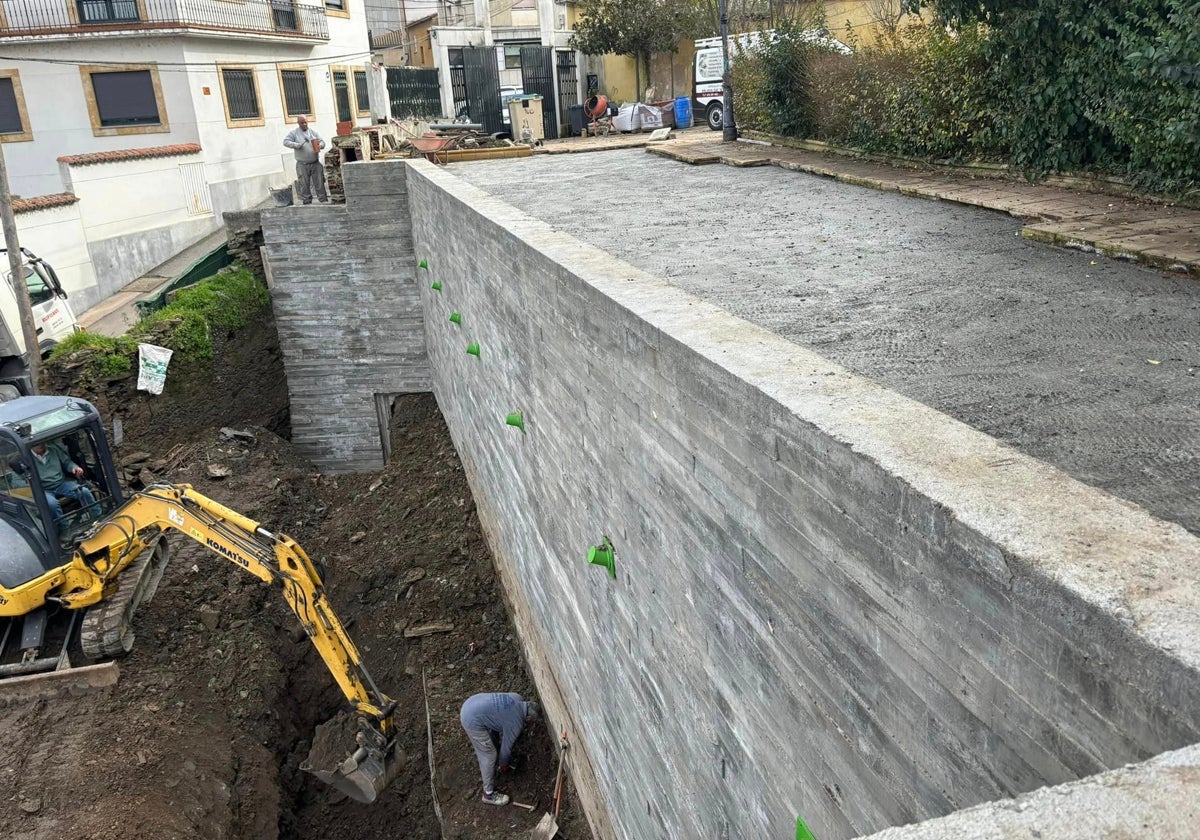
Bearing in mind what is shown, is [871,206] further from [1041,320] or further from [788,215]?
[1041,320]

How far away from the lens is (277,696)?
1138 cm

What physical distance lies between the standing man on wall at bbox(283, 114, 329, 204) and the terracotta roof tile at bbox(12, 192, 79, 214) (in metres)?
4.70

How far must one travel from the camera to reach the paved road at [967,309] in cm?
343

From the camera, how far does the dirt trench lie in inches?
357

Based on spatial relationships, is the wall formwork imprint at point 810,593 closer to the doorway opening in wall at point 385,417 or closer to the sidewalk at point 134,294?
the doorway opening in wall at point 385,417

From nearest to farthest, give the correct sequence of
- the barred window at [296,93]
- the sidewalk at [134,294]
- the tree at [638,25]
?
1. the sidewalk at [134,294]
2. the tree at [638,25]
3. the barred window at [296,93]

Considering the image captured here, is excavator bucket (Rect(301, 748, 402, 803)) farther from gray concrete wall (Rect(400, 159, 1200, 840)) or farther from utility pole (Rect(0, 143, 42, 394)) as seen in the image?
utility pole (Rect(0, 143, 42, 394))

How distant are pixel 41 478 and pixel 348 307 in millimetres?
6769

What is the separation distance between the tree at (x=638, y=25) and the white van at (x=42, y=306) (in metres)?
17.4

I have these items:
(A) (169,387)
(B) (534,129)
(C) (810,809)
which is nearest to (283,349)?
(A) (169,387)

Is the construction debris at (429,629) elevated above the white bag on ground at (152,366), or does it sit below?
below

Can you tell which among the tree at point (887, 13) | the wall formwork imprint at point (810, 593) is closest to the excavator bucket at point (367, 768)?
the wall formwork imprint at point (810, 593)

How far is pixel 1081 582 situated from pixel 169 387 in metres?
17.3

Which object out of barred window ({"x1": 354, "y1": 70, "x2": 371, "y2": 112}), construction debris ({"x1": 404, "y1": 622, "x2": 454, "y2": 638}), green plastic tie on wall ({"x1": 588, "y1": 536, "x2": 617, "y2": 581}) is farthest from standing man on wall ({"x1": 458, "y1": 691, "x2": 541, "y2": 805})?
barred window ({"x1": 354, "y1": 70, "x2": 371, "y2": 112})
